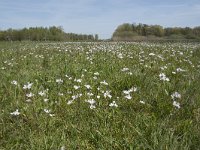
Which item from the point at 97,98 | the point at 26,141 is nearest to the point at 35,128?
the point at 26,141

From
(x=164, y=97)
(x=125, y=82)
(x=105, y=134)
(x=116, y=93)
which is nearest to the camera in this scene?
(x=105, y=134)

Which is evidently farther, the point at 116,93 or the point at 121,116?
the point at 116,93

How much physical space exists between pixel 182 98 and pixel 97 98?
160 centimetres

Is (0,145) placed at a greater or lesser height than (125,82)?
lesser

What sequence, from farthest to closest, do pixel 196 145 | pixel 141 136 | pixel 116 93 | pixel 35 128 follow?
pixel 116 93 → pixel 35 128 → pixel 141 136 → pixel 196 145

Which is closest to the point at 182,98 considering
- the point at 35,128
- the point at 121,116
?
the point at 121,116

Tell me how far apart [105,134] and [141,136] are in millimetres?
565

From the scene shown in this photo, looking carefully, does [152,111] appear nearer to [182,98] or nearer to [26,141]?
[182,98]

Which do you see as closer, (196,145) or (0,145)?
(196,145)

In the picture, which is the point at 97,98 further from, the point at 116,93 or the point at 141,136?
the point at 141,136

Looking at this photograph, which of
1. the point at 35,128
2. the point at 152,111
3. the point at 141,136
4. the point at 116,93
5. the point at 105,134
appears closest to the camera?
the point at 141,136

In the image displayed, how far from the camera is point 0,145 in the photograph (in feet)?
13.8

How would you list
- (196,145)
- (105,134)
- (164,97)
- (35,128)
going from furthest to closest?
(164,97) < (35,128) < (105,134) < (196,145)

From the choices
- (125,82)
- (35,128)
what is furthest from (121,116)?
(125,82)
